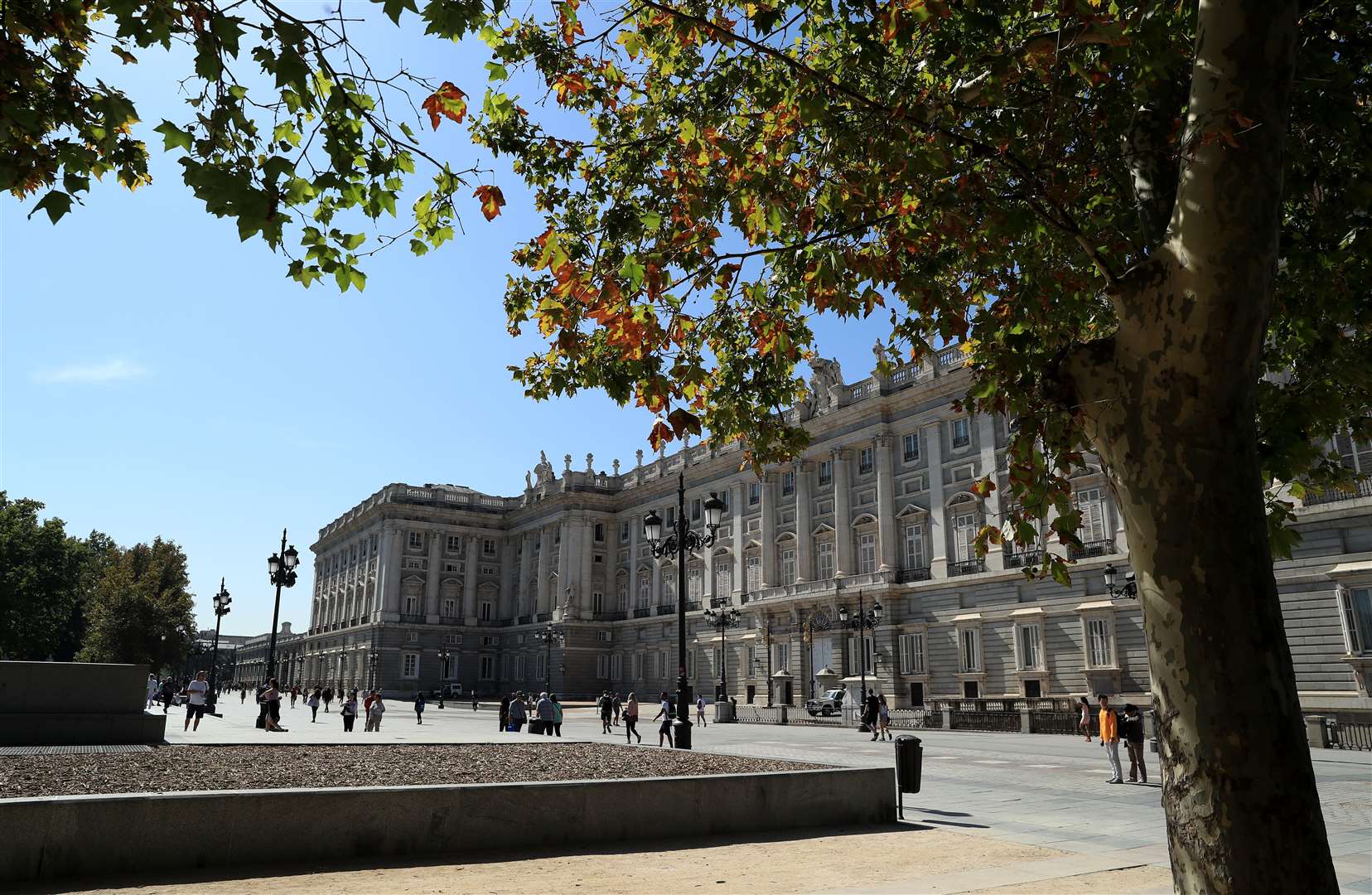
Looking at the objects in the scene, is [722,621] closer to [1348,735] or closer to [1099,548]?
[1099,548]

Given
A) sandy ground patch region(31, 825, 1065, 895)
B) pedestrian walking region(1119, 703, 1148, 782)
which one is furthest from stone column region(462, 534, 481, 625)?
sandy ground patch region(31, 825, 1065, 895)

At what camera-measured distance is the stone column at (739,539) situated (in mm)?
58594

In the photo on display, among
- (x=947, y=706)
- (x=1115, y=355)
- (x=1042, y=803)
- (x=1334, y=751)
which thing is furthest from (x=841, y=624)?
(x=1115, y=355)

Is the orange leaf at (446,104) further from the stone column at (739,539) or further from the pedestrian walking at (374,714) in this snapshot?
the stone column at (739,539)

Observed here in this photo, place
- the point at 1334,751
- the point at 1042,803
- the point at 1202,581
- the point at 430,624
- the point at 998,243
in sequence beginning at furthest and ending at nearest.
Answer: the point at 430,624, the point at 1334,751, the point at 1042,803, the point at 998,243, the point at 1202,581

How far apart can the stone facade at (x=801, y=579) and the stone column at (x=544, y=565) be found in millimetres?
168

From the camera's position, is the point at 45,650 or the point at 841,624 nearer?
the point at 841,624

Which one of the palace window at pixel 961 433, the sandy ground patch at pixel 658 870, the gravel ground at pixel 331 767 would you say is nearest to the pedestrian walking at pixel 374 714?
the gravel ground at pixel 331 767

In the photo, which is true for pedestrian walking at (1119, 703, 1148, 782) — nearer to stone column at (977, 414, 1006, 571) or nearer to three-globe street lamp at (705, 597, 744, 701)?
stone column at (977, 414, 1006, 571)

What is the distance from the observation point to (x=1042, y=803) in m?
13.4

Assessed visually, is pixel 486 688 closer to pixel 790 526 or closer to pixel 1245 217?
pixel 790 526

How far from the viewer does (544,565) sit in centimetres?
7894

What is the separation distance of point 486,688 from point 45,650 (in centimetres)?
3481

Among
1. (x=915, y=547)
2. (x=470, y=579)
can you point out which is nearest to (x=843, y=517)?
(x=915, y=547)
